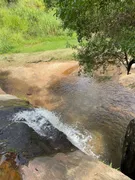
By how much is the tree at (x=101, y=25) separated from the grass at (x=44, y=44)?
838 cm

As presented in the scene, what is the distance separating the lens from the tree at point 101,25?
17.7ft

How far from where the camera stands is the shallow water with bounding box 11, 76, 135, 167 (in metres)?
7.58

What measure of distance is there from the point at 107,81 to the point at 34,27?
9.32 m

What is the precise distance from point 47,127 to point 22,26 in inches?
556

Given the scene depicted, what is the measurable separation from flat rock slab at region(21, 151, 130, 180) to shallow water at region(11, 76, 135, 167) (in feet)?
4.26

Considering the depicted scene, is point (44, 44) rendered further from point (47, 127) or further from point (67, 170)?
point (67, 170)

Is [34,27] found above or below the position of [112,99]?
above

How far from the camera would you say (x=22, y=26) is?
1939cm

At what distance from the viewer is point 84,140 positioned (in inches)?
318

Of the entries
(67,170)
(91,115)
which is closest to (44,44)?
(91,115)

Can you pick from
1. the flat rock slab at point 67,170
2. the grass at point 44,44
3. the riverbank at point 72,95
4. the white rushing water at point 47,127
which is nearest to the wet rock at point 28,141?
the white rushing water at point 47,127

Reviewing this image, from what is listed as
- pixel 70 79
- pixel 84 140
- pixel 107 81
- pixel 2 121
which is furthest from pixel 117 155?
pixel 70 79

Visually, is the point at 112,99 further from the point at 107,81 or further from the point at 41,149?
the point at 41,149

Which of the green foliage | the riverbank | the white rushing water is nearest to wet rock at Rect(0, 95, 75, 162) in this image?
the white rushing water
